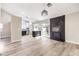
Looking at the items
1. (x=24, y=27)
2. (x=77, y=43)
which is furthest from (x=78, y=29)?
(x=24, y=27)

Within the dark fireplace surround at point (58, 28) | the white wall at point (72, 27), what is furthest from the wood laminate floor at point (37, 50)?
the dark fireplace surround at point (58, 28)

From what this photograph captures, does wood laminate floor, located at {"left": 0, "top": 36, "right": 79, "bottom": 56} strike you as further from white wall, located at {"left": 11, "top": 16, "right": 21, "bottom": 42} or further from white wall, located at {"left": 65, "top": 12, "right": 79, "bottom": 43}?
white wall, located at {"left": 65, "top": 12, "right": 79, "bottom": 43}

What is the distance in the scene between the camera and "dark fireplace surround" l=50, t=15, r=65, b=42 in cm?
573

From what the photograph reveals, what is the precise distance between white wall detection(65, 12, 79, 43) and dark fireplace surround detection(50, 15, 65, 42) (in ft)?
1.08

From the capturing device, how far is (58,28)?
6074 millimetres

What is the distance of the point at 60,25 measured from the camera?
5.92 metres

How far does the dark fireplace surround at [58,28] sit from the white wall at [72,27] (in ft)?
1.08

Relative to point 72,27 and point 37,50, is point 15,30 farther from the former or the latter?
point 72,27

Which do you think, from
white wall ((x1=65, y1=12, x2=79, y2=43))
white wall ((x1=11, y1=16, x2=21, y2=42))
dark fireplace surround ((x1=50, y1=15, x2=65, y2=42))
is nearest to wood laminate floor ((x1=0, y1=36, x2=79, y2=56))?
white wall ((x1=11, y1=16, x2=21, y2=42))

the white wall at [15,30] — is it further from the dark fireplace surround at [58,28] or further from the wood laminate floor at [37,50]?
the dark fireplace surround at [58,28]

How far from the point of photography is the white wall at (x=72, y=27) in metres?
4.80

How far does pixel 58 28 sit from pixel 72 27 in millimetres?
1224

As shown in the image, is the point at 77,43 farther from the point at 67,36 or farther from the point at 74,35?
the point at 67,36

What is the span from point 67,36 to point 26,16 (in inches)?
129
